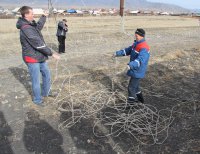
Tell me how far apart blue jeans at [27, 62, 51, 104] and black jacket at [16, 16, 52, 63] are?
0.57 ft

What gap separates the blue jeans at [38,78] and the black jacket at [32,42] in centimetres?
17

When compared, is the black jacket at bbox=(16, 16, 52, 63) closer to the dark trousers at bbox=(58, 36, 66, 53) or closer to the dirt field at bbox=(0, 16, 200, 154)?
the dirt field at bbox=(0, 16, 200, 154)

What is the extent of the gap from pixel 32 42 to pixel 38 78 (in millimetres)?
892

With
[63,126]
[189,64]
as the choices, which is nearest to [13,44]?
[189,64]

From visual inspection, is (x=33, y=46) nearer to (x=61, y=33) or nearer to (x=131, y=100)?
(x=131, y=100)

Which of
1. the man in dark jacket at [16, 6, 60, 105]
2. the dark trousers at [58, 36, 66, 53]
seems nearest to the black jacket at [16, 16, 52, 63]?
the man in dark jacket at [16, 6, 60, 105]

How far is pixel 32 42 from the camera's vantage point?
675 cm

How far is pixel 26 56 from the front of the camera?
694 cm

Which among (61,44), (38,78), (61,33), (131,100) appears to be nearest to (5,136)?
(38,78)

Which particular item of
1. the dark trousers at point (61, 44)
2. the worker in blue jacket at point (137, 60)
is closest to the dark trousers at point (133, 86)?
the worker in blue jacket at point (137, 60)

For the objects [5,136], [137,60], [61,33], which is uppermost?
[137,60]

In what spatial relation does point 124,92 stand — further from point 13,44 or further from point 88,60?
→ point 13,44

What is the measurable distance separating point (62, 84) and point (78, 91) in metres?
0.68

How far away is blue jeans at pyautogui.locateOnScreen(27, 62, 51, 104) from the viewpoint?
7059 mm
